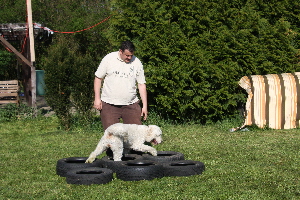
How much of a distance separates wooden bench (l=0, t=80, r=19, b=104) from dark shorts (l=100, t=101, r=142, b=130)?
7601 mm

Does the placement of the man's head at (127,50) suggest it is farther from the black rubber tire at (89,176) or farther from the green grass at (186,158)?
the green grass at (186,158)

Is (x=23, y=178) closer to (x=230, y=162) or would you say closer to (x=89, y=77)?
(x=230, y=162)

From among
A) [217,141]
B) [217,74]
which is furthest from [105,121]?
[217,74]

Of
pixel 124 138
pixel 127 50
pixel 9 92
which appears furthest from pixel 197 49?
pixel 9 92

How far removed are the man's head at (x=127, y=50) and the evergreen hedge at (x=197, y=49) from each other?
390cm

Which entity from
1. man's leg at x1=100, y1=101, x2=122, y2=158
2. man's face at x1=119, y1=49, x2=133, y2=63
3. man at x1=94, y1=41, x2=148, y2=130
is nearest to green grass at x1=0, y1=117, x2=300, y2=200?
man's leg at x1=100, y1=101, x2=122, y2=158

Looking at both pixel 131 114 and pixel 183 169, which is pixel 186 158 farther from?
pixel 183 169

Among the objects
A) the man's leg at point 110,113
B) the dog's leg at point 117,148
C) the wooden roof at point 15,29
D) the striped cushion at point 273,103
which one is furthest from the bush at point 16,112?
the dog's leg at point 117,148

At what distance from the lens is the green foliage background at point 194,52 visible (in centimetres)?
1110

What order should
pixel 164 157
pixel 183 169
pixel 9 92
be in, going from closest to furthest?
1. pixel 183 169
2. pixel 164 157
3. pixel 9 92

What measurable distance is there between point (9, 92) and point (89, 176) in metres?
9.29

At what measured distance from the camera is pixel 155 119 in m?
11.5

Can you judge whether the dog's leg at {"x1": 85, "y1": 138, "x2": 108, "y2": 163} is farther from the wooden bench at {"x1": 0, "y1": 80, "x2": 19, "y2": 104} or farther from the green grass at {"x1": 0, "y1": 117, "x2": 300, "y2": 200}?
the wooden bench at {"x1": 0, "y1": 80, "x2": 19, "y2": 104}

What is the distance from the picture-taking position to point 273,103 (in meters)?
11.0
